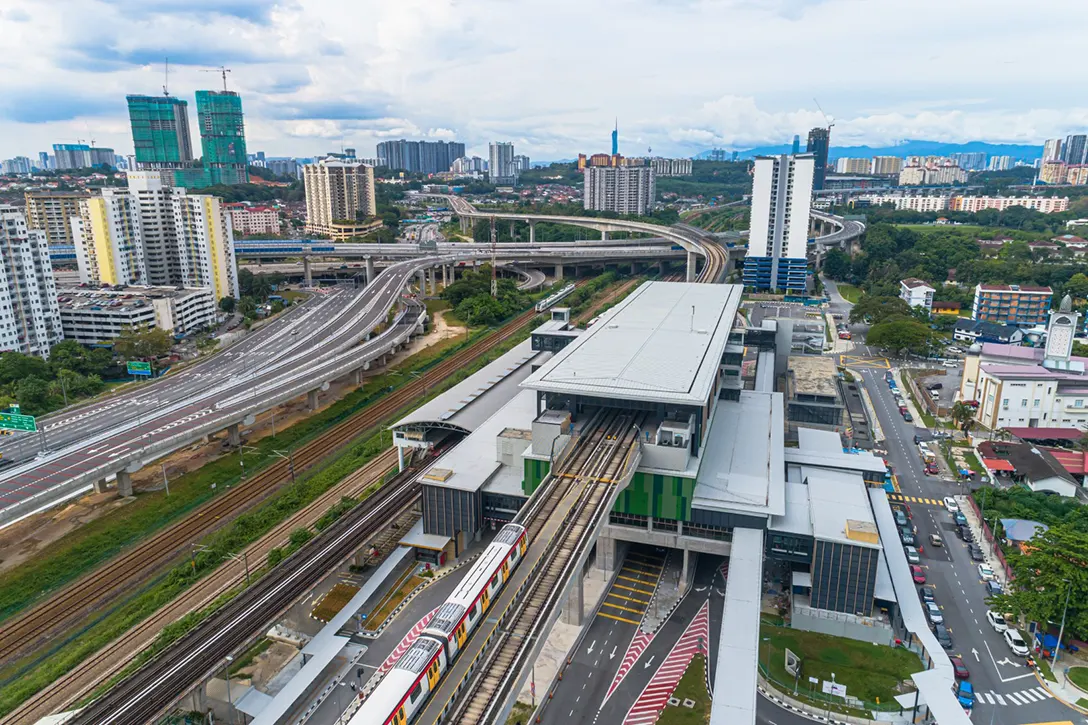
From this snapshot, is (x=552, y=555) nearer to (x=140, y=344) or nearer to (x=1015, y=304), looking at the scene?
(x=140, y=344)

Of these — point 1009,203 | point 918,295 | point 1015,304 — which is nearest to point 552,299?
point 918,295

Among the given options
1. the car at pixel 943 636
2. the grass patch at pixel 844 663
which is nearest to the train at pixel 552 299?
the grass patch at pixel 844 663

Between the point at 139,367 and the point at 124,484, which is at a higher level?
the point at 139,367

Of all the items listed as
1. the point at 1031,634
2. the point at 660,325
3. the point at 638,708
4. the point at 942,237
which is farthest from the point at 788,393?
the point at 942,237

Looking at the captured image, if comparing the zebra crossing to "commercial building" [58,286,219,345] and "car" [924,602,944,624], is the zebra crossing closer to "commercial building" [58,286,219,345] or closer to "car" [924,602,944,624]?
"car" [924,602,944,624]

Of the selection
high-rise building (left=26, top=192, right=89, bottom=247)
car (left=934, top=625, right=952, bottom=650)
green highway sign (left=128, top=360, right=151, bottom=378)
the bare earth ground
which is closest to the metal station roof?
car (left=934, top=625, right=952, bottom=650)

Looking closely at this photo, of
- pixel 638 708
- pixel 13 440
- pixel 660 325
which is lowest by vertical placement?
pixel 638 708

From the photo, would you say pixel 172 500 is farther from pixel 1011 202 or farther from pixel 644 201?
pixel 1011 202
